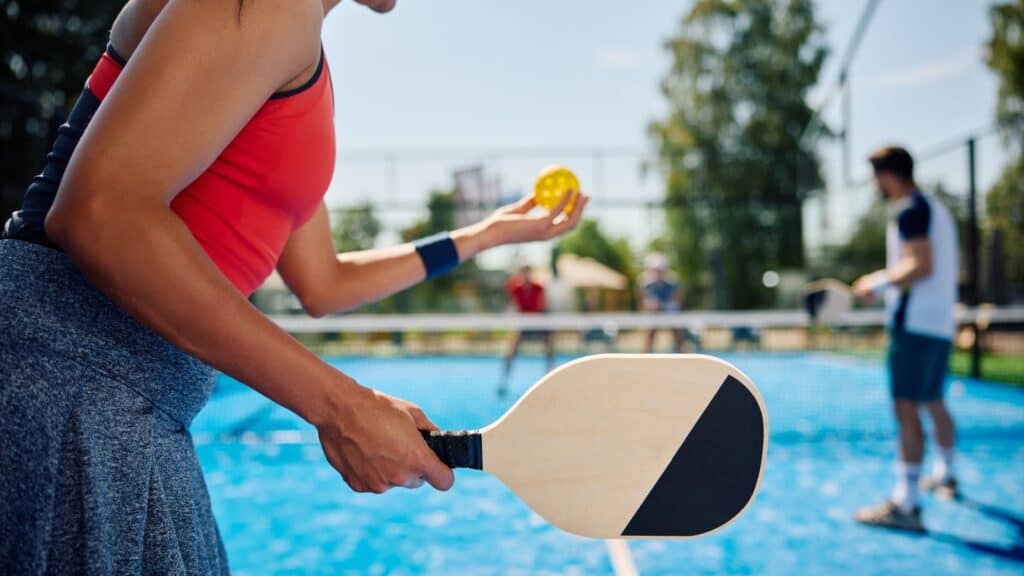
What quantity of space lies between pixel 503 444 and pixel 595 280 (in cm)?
2128

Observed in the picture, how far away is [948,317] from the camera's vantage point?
14.0ft

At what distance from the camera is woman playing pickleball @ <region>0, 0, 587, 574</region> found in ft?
2.49

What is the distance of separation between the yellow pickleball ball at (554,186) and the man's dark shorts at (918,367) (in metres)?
3.27

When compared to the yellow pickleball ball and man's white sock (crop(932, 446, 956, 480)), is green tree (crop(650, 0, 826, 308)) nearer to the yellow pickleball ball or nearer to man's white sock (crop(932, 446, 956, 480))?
man's white sock (crop(932, 446, 956, 480))

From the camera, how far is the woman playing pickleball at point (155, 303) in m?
0.76

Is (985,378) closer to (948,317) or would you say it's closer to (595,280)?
(948,317)

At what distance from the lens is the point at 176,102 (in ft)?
2.52

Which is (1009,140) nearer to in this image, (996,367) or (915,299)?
(996,367)

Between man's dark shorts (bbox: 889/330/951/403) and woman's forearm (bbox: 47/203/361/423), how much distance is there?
423cm

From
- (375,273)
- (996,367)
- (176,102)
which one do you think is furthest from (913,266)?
(996,367)

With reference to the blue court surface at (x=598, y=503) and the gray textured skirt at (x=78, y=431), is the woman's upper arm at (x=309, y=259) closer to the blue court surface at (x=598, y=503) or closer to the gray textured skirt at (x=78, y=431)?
the gray textured skirt at (x=78, y=431)

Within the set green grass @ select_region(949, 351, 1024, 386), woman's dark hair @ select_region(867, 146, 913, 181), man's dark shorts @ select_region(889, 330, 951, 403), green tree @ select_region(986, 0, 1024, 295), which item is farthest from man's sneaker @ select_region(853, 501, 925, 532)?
green tree @ select_region(986, 0, 1024, 295)

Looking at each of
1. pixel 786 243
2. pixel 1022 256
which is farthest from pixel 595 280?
pixel 1022 256

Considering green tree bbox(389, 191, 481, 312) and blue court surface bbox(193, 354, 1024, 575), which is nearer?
blue court surface bbox(193, 354, 1024, 575)
